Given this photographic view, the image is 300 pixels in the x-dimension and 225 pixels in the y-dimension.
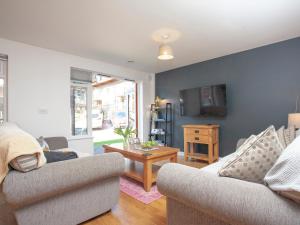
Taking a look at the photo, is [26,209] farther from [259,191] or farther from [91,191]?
[259,191]

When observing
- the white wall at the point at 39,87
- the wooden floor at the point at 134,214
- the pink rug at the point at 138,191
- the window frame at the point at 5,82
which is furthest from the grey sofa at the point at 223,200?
the window frame at the point at 5,82

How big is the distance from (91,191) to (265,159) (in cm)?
144

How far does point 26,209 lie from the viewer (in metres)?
1.32

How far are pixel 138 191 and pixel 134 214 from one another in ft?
1.67

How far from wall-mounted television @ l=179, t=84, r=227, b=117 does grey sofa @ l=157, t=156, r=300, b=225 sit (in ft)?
9.20

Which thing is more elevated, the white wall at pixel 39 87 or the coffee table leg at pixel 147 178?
the white wall at pixel 39 87

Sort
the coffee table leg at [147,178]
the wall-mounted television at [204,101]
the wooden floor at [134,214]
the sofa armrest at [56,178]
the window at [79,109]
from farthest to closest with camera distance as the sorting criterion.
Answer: the window at [79,109]
the wall-mounted television at [204,101]
the coffee table leg at [147,178]
the wooden floor at [134,214]
the sofa armrest at [56,178]

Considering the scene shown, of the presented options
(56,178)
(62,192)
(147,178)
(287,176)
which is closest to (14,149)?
(56,178)

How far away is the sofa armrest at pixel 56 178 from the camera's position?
1.20 meters

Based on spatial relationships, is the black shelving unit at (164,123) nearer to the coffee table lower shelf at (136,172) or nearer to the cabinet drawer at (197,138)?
the cabinet drawer at (197,138)

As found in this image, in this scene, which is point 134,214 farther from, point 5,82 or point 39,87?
point 5,82

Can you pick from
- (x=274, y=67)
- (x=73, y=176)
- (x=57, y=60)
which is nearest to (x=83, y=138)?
(x=57, y=60)

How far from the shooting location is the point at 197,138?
3701 millimetres

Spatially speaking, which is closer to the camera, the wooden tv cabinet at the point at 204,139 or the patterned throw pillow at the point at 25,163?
the patterned throw pillow at the point at 25,163
